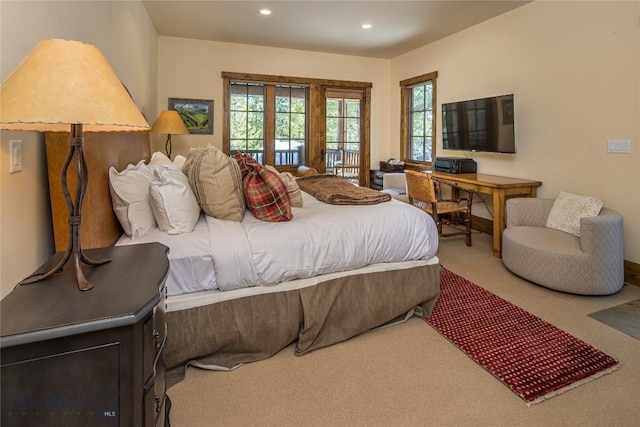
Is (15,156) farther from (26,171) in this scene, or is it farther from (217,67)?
(217,67)

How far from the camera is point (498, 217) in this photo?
12.8 feet

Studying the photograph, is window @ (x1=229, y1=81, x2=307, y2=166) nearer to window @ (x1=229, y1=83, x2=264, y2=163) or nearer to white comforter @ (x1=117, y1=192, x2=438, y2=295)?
window @ (x1=229, y1=83, x2=264, y2=163)

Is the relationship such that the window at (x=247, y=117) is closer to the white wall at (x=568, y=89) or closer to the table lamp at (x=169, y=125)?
the table lamp at (x=169, y=125)

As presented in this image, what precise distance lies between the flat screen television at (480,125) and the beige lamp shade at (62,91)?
13.9 feet

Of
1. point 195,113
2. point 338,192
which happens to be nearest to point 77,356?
point 338,192

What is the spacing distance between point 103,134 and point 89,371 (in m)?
1.59

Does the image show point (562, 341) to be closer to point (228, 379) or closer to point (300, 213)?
point (300, 213)

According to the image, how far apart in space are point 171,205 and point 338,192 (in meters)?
1.25

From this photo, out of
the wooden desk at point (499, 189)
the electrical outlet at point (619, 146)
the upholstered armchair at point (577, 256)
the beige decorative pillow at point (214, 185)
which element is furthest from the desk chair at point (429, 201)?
the beige decorative pillow at point (214, 185)

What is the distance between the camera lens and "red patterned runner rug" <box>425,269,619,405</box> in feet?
6.27

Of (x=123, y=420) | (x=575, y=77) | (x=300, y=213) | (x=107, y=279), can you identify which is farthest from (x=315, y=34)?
(x=123, y=420)

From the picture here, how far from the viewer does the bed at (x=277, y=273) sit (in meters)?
1.88

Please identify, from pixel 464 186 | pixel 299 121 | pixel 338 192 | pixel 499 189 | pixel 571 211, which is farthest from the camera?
pixel 299 121

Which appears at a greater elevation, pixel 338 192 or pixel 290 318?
pixel 338 192
